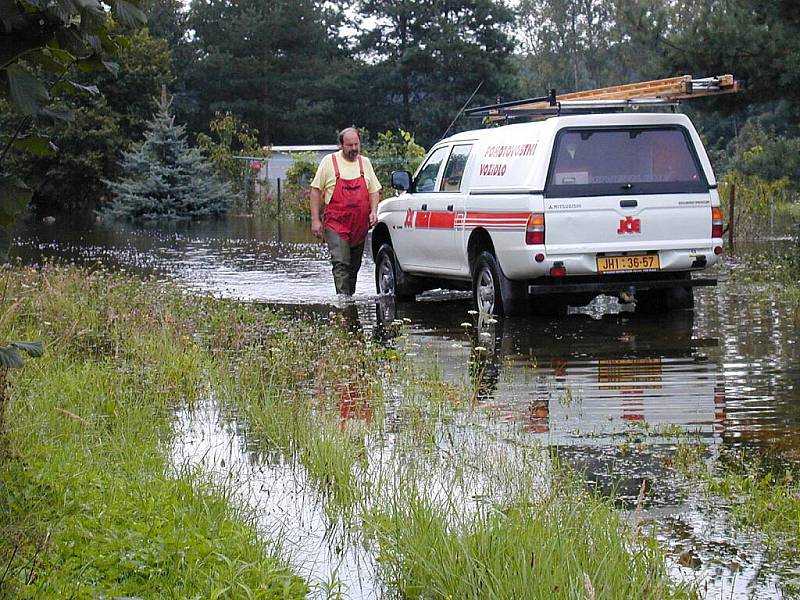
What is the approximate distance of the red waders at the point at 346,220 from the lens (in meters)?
16.3

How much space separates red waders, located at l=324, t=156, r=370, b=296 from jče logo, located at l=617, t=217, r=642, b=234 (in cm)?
376

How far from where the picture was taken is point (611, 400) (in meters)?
9.43

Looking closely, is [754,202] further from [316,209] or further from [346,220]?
[316,209]

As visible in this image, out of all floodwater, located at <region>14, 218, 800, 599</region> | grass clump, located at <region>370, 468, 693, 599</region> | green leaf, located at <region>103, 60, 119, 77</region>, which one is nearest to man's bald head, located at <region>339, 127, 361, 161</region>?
floodwater, located at <region>14, 218, 800, 599</region>

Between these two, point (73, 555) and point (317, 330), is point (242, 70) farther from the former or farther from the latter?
point (73, 555)

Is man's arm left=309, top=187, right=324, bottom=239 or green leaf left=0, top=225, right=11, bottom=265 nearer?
green leaf left=0, top=225, right=11, bottom=265

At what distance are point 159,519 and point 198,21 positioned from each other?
70.6 metres

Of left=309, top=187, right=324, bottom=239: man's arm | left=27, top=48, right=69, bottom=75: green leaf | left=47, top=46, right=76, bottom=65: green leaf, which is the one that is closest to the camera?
left=47, top=46, right=76, bottom=65: green leaf

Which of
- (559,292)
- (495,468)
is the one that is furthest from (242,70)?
(495,468)

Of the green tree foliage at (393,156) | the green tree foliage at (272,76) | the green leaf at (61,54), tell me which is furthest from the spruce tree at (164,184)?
the green leaf at (61,54)

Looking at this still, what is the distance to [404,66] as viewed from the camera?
69500 millimetres

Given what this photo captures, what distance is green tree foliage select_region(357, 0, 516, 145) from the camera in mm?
68250

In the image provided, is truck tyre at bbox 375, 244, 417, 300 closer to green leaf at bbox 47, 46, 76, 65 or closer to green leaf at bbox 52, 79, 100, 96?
green leaf at bbox 52, 79, 100, 96

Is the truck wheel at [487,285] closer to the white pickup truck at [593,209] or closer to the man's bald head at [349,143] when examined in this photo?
the white pickup truck at [593,209]
